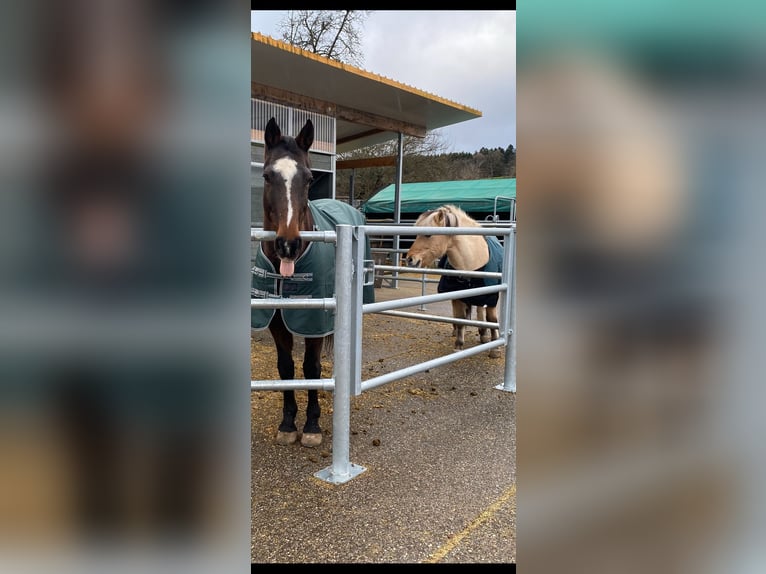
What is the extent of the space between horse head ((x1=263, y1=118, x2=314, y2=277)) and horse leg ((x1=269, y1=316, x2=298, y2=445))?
448 mm

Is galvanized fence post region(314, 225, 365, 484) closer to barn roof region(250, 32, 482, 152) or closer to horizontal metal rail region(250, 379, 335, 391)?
horizontal metal rail region(250, 379, 335, 391)

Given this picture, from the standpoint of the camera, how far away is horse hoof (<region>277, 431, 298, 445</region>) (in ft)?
8.43

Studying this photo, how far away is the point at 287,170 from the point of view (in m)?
2.27

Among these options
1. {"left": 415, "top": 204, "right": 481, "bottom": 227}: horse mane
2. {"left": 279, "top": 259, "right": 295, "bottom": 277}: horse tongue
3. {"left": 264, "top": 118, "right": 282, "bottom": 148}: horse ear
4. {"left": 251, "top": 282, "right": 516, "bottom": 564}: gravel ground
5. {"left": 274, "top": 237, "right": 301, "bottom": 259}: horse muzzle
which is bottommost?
{"left": 251, "top": 282, "right": 516, "bottom": 564}: gravel ground

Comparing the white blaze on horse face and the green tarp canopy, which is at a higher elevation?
the green tarp canopy

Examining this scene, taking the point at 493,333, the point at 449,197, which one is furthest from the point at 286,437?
the point at 449,197

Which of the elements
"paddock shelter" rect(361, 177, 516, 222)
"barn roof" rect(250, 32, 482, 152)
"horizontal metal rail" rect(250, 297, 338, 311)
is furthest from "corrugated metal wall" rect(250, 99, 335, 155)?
"paddock shelter" rect(361, 177, 516, 222)

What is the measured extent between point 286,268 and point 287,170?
1.48ft

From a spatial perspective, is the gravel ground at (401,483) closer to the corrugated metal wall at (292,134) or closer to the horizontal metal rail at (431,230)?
the horizontal metal rail at (431,230)

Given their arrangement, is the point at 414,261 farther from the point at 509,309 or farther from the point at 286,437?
the point at 286,437

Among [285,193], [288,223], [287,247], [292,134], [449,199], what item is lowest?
[287,247]

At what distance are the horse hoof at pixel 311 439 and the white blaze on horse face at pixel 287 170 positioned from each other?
3.79 feet
